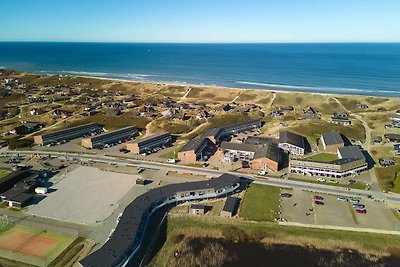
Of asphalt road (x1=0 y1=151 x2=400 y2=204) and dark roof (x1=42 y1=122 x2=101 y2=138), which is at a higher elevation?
dark roof (x1=42 y1=122 x2=101 y2=138)

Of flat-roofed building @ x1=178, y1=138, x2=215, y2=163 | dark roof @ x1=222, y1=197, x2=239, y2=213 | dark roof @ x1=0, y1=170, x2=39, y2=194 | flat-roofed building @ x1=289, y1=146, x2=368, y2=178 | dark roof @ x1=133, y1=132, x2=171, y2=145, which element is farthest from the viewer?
dark roof @ x1=133, y1=132, x2=171, y2=145

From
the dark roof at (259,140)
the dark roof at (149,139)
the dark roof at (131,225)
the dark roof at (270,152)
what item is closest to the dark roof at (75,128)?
the dark roof at (149,139)

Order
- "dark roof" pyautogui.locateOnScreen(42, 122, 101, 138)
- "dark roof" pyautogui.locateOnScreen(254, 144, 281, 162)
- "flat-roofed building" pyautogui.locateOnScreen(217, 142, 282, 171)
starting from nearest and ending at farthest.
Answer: "flat-roofed building" pyautogui.locateOnScreen(217, 142, 282, 171) < "dark roof" pyautogui.locateOnScreen(254, 144, 281, 162) < "dark roof" pyautogui.locateOnScreen(42, 122, 101, 138)

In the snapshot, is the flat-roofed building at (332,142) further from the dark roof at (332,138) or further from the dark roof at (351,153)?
the dark roof at (351,153)

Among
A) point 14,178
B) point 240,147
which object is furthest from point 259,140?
point 14,178

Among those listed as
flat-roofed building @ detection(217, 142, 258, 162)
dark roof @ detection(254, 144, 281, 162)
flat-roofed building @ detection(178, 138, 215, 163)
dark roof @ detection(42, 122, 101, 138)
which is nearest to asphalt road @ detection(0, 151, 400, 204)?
flat-roofed building @ detection(178, 138, 215, 163)

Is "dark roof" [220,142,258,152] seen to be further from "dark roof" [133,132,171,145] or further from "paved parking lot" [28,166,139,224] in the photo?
"paved parking lot" [28,166,139,224]

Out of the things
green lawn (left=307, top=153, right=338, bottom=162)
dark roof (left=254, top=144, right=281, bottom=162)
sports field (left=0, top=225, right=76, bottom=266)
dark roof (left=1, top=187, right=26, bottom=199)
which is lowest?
sports field (left=0, top=225, right=76, bottom=266)

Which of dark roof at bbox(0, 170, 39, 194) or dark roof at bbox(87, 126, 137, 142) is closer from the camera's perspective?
dark roof at bbox(0, 170, 39, 194)
